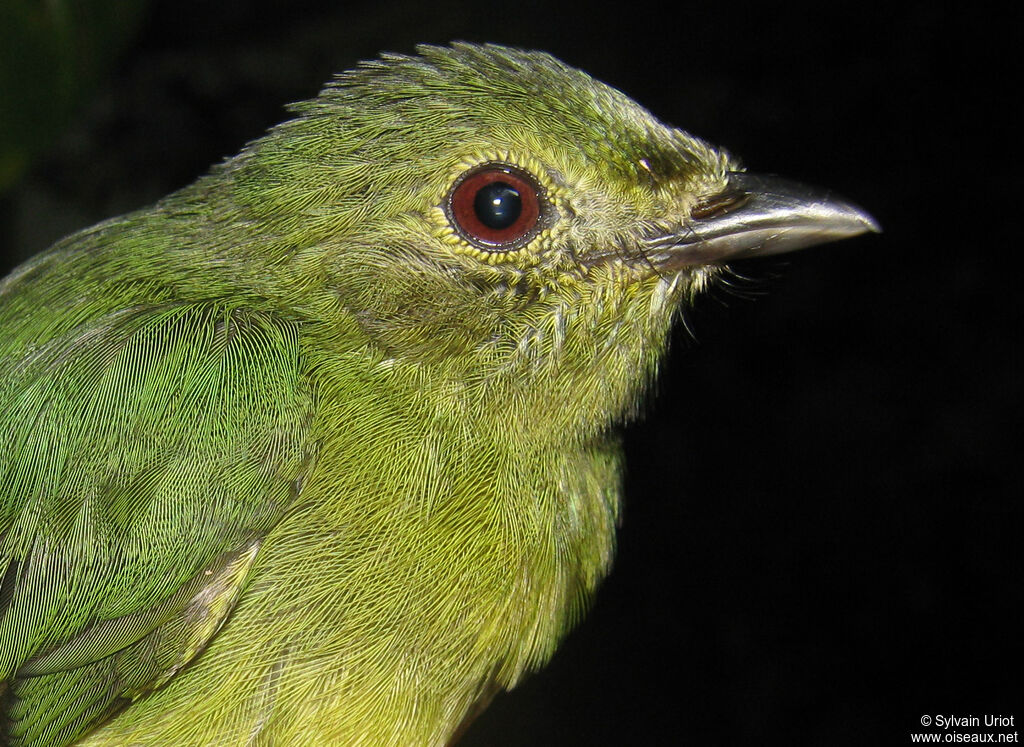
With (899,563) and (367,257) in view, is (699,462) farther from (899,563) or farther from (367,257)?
(367,257)

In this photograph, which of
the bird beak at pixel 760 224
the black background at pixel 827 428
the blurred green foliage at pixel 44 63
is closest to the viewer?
the bird beak at pixel 760 224

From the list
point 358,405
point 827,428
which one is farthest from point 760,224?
point 827,428

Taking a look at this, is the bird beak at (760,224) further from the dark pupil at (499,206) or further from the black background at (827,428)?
the black background at (827,428)

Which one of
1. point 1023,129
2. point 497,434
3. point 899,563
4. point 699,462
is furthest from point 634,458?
point 497,434

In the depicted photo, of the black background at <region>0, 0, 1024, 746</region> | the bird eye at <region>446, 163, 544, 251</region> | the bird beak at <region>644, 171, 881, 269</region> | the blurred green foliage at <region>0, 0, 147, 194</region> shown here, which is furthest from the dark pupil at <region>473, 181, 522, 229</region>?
the black background at <region>0, 0, 1024, 746</region>

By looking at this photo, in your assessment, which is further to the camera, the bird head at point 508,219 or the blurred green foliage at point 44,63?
the blurred green foliage at point 44,63

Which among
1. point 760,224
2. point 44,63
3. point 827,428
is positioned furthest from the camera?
point 827,428

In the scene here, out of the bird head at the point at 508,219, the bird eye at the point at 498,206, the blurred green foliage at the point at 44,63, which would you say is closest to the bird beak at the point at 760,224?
the bird head at the point at 508,219

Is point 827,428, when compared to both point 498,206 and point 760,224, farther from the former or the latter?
point 498,206
